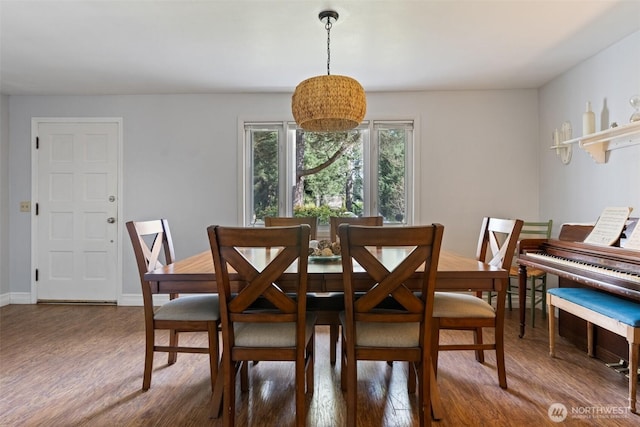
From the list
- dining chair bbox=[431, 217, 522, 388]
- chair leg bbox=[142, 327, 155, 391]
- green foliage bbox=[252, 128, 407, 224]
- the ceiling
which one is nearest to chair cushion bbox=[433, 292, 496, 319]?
dining chair bbox=[431, 217, 522, 388]

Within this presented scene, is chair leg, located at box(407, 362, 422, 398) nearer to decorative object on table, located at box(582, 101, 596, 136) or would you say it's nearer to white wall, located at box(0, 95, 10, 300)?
decorative object on table, located at box(582, 101, 596, 136)

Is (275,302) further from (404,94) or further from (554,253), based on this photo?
(404,94)

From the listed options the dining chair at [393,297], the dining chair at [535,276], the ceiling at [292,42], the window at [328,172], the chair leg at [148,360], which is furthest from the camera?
the window at [328,172]

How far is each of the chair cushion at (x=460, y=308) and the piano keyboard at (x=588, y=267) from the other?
0.65 m

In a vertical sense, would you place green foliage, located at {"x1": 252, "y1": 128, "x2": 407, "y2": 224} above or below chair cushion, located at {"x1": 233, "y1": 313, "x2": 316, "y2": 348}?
above

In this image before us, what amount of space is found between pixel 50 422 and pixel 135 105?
3112mm

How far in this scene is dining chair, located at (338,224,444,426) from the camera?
143cm

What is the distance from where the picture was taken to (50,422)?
1716 mm

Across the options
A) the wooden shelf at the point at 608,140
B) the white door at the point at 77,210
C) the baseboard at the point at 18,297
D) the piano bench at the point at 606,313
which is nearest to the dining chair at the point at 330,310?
the piano bench at the point at 606,313

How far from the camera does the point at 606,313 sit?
6.29 ft

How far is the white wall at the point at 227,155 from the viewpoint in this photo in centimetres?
371

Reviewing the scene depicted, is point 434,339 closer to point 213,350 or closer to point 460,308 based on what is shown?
point 460,308

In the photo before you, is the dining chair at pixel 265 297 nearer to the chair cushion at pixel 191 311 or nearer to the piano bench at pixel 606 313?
the chair cushion at pixel 191 311

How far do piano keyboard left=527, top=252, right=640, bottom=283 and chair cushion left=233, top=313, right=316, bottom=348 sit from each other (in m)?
1.70
